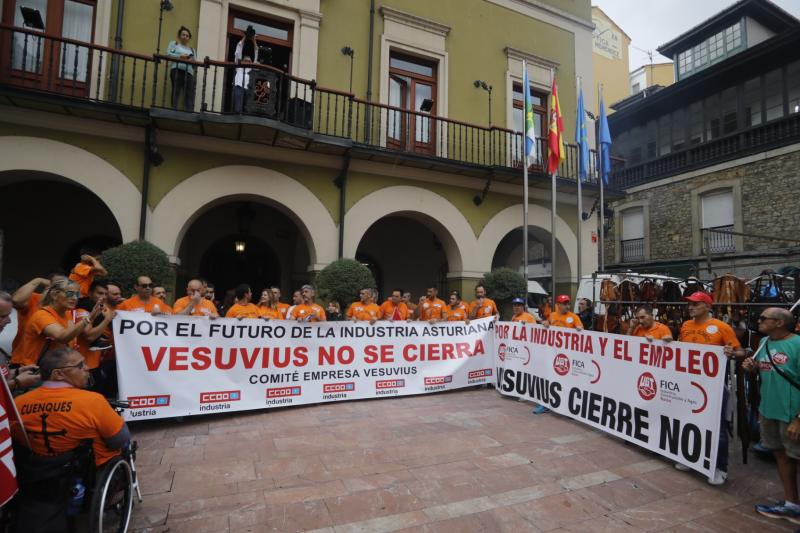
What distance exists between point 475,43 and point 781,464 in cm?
1131

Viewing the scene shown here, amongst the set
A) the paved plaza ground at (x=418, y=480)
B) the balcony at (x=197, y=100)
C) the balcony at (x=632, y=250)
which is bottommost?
the paved plaza ground at (x=418, y=480)

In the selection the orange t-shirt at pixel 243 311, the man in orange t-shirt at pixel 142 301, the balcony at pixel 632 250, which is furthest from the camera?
the balcony at pixel 632 250

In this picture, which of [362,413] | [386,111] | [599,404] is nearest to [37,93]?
[386,111]

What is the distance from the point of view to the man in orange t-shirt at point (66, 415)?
8.11 feet

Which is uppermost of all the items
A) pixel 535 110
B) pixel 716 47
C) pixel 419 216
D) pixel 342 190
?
pixel 716 47

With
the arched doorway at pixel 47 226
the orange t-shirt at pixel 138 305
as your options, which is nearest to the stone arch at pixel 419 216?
the orange t-shirt at pixel 138 305

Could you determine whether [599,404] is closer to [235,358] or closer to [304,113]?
[235,358]

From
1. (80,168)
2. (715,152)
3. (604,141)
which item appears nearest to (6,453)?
(80,168)

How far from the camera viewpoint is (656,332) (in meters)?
5.04

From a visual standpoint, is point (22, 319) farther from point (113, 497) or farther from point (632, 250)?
point (632, 250)

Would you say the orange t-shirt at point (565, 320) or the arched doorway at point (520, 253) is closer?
the orange t-shirt at point (565, 320)

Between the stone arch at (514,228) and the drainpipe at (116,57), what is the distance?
8.29 m

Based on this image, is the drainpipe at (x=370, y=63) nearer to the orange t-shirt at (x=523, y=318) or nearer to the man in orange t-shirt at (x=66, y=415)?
the orange t-shirt at (x=523, y=318)

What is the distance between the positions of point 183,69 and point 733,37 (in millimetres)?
21813
